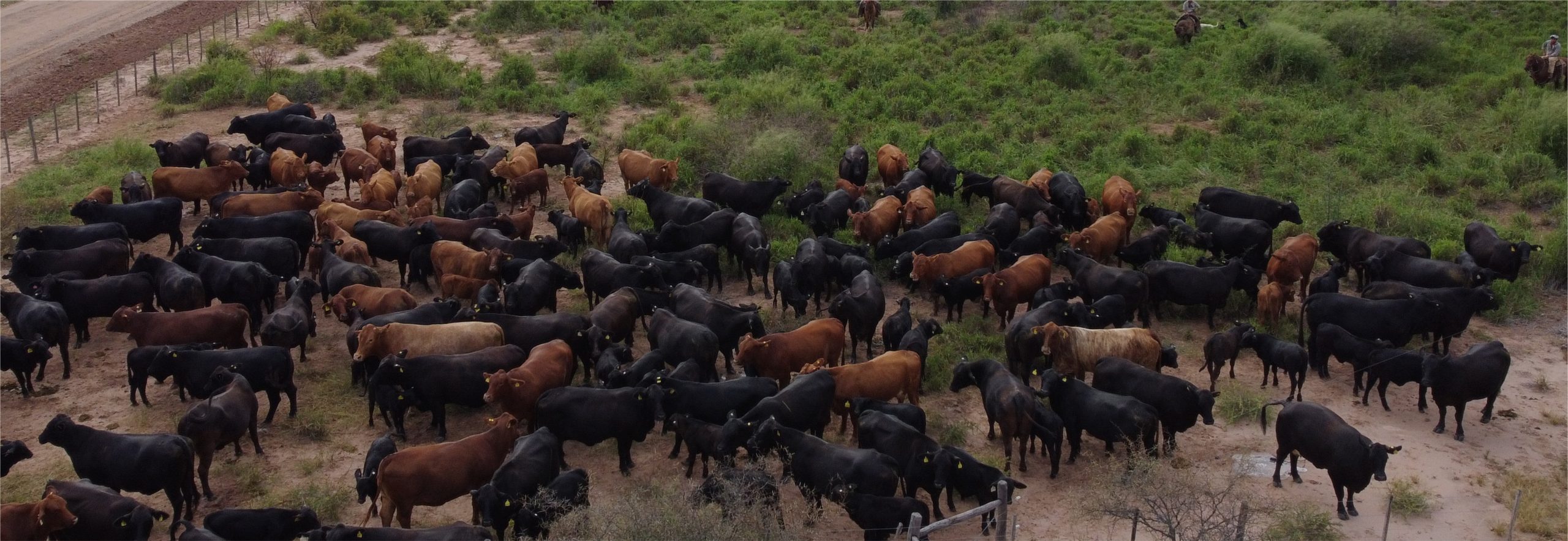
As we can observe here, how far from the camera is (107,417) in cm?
1349

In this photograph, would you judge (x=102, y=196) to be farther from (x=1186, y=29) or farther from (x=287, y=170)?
(x=1186, y=29)

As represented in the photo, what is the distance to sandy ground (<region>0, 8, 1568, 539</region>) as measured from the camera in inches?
463

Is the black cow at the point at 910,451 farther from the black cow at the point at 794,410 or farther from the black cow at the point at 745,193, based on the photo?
the black cow at the point at 745,193

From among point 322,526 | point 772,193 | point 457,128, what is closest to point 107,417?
point 322,526

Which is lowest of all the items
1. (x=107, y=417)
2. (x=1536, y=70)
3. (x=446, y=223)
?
(x=107, y=417)

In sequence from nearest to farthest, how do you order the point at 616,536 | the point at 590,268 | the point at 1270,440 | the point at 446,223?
1. the point at 616,536
2. the point at 1270,440
3. the point at 590,268
4. the point at 446,223

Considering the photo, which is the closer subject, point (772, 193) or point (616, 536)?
point (616, 536)

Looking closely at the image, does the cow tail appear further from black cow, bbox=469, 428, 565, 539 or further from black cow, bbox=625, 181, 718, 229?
black cow, bbox=625, 181, 718, 229

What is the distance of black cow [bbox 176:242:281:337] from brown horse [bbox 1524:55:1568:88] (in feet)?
80.3

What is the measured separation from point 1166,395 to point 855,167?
8775mm

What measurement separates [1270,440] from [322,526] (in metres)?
9.56

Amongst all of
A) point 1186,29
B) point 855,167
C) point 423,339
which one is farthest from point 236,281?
point 1186,29

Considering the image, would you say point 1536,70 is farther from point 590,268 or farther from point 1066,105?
point 590,268

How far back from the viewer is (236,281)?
1541cm
